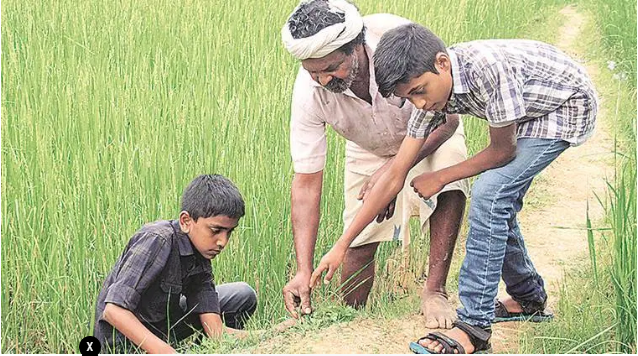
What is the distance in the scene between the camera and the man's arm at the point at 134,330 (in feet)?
8.93

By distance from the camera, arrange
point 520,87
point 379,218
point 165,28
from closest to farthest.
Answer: point 520,87 < point 379,218 < point 165,28

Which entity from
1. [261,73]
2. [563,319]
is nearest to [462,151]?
[563,319]

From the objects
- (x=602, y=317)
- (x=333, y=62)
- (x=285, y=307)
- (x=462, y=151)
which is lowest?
(x=285, y=307)

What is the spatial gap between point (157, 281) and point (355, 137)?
38.2 inches

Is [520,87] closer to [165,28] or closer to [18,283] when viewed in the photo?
[18,283]

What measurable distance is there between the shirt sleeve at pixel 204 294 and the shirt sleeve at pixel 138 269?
8.3 inches

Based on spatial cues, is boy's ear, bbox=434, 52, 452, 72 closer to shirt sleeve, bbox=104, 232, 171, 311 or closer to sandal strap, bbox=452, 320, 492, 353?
sandal strap, bbox=452, 320, 492, 353

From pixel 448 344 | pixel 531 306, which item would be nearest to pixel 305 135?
pixel 448 344

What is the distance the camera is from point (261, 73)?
4.74 m

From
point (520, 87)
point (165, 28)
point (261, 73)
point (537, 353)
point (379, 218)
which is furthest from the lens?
point (165, 28)

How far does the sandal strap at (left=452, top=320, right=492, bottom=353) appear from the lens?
294 cm

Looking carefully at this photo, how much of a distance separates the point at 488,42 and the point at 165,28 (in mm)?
2970

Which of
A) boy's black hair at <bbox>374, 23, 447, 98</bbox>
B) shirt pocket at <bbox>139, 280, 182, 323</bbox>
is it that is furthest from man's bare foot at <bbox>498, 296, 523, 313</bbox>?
shirt pocket at <bbox>139, 280, 182, 323</bbox>

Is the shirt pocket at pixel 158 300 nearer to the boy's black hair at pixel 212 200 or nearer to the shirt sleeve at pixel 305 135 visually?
the boy's black hair at pixel 212 200
